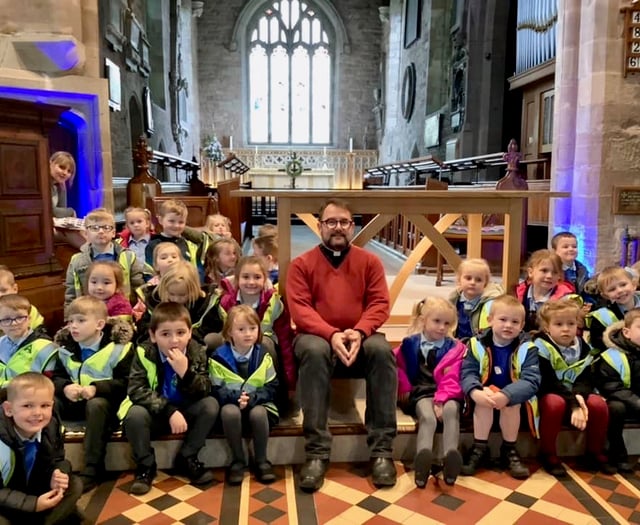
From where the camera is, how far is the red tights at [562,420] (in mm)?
2514

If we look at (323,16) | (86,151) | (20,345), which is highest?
(323,16)

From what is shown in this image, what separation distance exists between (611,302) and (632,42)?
325 cm

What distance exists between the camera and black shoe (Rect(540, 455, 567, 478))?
249 centimetres

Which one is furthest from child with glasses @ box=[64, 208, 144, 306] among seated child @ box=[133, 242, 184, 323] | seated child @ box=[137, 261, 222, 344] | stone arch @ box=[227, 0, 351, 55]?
stone arch @ box=[227, 0, 351, 55]

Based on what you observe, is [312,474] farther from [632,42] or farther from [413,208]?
[632,42]

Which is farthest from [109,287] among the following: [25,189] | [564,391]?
[564,391]

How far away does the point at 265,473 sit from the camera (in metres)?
2.42

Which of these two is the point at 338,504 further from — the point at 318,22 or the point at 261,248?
the point at 318,22

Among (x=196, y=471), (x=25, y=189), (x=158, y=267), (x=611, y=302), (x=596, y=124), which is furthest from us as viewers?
(x=596, y=124)

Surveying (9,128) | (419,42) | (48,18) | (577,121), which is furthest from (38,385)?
(419,42)

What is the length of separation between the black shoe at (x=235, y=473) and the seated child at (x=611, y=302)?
1723mm

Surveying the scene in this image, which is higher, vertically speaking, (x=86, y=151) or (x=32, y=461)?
(x=86, y=151)

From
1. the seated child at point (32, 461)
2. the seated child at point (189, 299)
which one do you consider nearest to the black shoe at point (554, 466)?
the seated child at point (189, 299)

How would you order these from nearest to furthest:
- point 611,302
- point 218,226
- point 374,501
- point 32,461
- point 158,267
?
point 32,461
point 374,501
point 611,302
point 158,267
point 218,226
